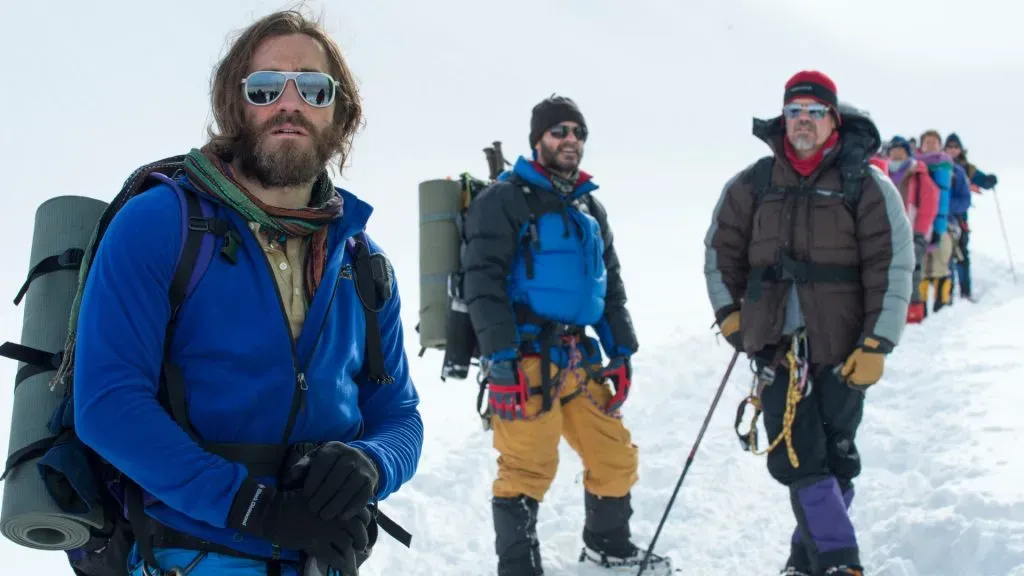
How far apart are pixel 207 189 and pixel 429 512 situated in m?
4.49

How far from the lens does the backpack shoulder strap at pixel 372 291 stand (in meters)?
2.53

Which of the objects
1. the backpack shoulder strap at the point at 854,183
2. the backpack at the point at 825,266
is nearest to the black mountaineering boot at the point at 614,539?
the backpack at the point at 825,266

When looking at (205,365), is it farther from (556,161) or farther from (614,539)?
(614,539)

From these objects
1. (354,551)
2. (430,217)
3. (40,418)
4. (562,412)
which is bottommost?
(562,412)

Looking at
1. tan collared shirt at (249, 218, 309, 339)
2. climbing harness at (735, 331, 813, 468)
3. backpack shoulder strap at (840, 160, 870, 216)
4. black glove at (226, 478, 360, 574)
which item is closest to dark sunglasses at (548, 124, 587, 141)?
backpack shoulder strap at (840, 160, 870, 216)

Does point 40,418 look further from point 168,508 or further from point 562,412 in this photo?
point 562,412

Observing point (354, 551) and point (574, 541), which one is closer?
point (354, 551)

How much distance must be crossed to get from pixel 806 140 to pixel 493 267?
74.2 inches

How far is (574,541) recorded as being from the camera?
5.72 m

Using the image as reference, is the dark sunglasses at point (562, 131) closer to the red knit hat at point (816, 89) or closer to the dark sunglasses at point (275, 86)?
the red knit hat at point (816, 89)

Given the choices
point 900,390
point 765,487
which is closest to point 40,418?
point 765,487

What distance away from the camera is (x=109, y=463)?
7.12 feet

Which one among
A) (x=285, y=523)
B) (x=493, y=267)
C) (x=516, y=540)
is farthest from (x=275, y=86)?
(x=516, y=540)

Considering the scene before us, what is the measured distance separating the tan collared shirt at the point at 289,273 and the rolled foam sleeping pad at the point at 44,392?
0.54 m
